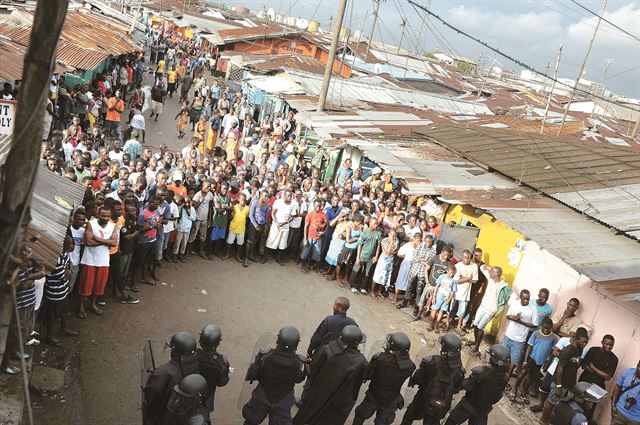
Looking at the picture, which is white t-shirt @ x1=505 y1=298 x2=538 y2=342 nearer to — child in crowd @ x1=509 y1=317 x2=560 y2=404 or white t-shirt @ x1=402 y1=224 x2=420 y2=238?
child in crowd @ x1=509 y1=317 x2=560 y2=404

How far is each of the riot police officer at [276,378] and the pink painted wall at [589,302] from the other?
16.6 feet

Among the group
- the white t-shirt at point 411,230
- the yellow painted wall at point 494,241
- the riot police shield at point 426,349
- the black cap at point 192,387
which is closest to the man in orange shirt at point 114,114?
the white t-shirt at point 411,230

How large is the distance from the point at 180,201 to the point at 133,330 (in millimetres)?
2564

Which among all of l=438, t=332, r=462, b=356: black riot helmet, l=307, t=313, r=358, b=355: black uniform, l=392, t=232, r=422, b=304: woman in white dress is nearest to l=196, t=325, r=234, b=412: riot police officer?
l=307, t=313, r=358, b=355: black uniform

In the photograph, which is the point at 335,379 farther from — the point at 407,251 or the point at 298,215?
the point at 298,215

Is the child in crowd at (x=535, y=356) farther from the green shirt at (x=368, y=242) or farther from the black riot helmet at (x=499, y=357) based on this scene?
the green shirt at (x=368, y=242)

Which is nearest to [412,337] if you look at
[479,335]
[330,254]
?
[479,335]

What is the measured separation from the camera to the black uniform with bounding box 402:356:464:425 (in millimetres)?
5867

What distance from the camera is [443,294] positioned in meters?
9.73

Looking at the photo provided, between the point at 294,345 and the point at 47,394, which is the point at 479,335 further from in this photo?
the point at 47,394

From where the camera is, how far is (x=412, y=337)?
960cm

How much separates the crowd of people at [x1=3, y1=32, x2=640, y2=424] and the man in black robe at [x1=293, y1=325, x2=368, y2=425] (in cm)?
310

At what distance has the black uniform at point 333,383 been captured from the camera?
221 inches

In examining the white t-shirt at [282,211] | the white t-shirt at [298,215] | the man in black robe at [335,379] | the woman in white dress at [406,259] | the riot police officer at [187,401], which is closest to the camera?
the riot police officer at [187,401]
